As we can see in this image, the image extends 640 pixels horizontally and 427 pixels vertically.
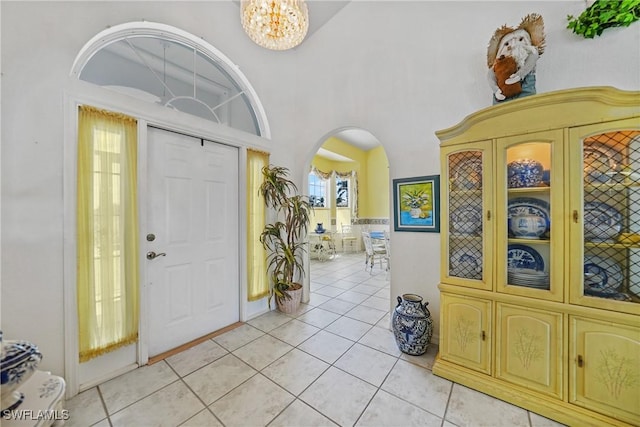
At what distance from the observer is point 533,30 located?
5.62 ft

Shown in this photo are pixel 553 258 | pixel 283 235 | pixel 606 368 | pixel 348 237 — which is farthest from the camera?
pixel 348 237

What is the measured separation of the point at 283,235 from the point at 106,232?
186 cm

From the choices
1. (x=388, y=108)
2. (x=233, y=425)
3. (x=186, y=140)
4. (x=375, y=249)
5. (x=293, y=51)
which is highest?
(x=293, y=51)

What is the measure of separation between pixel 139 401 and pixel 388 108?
3.40m

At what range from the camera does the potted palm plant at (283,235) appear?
118 inches

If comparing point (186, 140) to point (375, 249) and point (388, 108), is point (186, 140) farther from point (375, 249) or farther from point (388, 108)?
point (375, 249)

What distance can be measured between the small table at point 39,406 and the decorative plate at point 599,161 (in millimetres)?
2900

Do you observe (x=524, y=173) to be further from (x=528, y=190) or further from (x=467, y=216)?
(x=467, y=216)

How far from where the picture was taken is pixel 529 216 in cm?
168

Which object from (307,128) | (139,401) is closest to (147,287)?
(139,401)

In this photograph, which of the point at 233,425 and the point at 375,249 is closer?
the point at 233,425

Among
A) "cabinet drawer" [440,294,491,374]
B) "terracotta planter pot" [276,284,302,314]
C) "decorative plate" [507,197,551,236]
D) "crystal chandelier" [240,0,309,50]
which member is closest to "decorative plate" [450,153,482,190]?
"decorative plate" [507,197,551,236]

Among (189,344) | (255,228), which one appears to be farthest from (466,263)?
(189,344)

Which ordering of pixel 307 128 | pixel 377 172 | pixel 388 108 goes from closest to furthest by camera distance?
pixel 388 108
pixel 307 128
pixel 377 172
